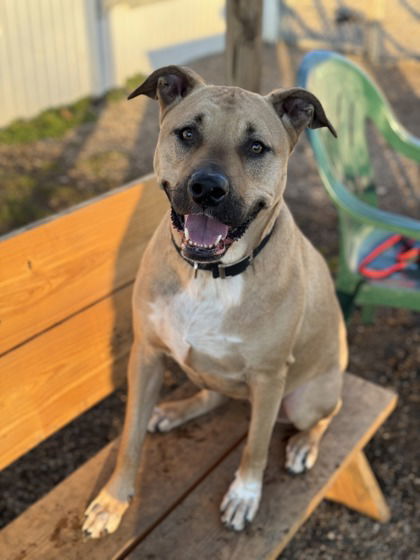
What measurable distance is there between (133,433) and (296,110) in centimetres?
119

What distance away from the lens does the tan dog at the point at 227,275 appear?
6.44 feet

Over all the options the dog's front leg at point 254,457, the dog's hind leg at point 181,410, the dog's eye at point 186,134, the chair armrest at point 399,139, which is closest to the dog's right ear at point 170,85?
the dog's eye at point 186,134

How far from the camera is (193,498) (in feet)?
7.77

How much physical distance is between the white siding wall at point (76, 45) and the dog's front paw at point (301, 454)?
5.46 meters

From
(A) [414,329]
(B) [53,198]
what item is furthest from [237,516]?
(B) [53,198]

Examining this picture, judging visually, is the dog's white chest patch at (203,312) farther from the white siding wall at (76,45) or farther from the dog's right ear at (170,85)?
the white siding wall at (76,45)

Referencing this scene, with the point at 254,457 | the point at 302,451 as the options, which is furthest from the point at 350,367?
the point at 254,457

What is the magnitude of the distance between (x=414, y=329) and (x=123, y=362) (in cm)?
234

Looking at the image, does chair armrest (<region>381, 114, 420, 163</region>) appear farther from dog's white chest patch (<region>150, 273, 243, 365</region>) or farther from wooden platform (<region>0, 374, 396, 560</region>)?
dog's white chest patch (<region>150, 273, 243, 365</region>)

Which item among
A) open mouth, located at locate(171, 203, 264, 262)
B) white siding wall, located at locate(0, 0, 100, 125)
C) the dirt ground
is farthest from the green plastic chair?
white siding wall, located at locate(0, 0, 100, 125)

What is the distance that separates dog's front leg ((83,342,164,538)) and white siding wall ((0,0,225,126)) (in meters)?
5.28

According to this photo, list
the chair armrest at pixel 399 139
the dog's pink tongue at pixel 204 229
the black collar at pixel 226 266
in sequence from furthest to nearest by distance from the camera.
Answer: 1. the chair armrest at pixel 399 139
2. the black collar at pixel 226 266
3. the dog's pink tongue at pixel 204 229

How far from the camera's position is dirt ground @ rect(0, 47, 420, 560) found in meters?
3.03

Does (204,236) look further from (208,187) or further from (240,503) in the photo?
(240,503)
